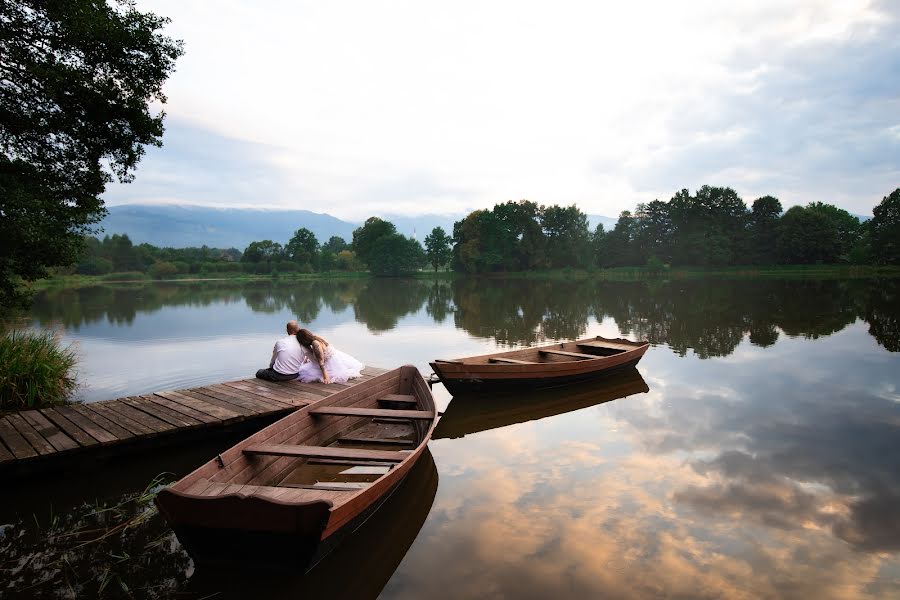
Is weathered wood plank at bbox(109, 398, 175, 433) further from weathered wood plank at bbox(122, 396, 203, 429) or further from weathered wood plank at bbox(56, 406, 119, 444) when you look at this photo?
weathered wood plank at bbox(56, 406, 119, 444)

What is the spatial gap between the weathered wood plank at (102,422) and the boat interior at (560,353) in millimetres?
5522

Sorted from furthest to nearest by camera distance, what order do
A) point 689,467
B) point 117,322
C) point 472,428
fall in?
1. point 117,322
2. point 472,428
3. point 689,467

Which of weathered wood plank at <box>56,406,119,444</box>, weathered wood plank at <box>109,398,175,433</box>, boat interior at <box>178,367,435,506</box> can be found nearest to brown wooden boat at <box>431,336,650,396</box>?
boat interior at <box>178,367,435,506</box>

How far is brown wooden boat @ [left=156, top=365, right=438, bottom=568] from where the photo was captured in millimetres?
3746

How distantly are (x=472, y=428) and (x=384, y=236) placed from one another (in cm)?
8140

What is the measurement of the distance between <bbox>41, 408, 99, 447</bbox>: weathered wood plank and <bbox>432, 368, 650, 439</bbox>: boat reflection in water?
4.74 meters

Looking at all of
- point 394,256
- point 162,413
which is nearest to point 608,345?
point 162,413

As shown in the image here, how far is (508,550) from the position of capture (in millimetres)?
4609

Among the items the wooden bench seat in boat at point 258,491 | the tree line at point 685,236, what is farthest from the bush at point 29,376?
the tree line at point 685,236

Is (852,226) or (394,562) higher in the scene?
(852,226)

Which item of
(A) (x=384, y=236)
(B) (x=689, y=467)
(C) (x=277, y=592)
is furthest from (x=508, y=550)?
(A) (x=384, y=236)

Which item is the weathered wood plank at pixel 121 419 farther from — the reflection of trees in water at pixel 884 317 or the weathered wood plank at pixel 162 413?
the reflection of trees in water at pixel 884 317

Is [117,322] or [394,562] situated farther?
[117,322]

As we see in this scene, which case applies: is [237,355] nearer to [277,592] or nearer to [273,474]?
[273,474]
